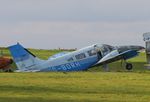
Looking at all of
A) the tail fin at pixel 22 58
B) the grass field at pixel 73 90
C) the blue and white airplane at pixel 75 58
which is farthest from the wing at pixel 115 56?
the grass field at pixel 73 90

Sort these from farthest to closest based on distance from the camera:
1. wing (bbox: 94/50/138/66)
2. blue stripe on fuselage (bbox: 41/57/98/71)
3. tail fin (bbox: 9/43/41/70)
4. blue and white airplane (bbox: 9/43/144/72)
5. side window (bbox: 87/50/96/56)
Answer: side window (bbox: 87/50/96/56), wing (bbox: 94/50/138/66), blue stripe on fuselage (bbox: 41/57/98/71), blue and white airplane (bbox: 9/43/144/72), tail fin (bbox: 9/43/41/70)

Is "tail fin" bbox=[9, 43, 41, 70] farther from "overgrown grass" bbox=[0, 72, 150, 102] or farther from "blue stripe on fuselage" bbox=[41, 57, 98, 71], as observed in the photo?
"overgrown grass" bbox=[0, 72, 150, 102]

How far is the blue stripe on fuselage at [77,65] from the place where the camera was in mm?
53500

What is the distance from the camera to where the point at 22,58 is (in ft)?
173

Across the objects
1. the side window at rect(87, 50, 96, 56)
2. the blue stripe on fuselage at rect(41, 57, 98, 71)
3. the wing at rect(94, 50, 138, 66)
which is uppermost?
the side window at rect(87, 50, 96, 56)

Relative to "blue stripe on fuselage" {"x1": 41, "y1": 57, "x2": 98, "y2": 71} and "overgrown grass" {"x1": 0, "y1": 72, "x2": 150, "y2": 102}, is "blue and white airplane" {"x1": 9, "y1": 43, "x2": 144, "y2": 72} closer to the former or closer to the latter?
"blue stripe on fuselage" {"x1": 41, "y1": 57, "x2": 98, "y2": 71}

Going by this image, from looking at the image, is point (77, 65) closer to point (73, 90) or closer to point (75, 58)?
point (75, 58)

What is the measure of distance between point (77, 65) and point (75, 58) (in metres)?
0.65

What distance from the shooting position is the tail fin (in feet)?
172

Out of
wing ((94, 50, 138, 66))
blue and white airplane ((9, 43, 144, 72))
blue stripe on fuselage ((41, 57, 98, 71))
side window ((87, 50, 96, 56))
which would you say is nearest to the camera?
blue and white airplane ((9, 43, 144, 72))

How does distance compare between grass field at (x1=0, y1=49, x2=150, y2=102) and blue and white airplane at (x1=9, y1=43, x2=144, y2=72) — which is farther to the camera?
blue and white airplane at (x1=9, y1=43, x2=144, y2=72)

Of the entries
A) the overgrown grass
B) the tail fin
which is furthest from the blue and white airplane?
the overgrown grass

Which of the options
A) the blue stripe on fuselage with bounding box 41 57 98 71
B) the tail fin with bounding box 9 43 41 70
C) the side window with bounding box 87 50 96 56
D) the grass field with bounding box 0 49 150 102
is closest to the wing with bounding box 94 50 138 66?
the blue stripe on fuselage with bounding box 41 57 98 71

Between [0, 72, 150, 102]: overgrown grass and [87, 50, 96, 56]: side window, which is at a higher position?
[87, 50, 96, 56]: side window
